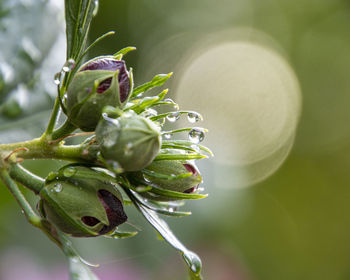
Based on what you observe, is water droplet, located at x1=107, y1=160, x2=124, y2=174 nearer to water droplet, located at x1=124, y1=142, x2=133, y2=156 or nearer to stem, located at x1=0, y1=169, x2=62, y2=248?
water droplet, located at x1=124, y1=142, x2=133, y2=156

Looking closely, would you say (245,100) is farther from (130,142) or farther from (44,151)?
(130,142)

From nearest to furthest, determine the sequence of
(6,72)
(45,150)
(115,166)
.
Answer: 1. (115,166)
2. (45,150)
3. (6,72)

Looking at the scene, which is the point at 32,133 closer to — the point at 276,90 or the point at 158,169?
the point at 158,169

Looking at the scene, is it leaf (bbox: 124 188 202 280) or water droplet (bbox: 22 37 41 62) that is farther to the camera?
water droplet (bbox: 22 37 41 62)

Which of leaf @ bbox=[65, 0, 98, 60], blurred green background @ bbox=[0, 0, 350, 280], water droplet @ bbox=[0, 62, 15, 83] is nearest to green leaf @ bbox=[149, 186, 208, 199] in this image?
leaf @ bbox=[65, 0, 98, 60]

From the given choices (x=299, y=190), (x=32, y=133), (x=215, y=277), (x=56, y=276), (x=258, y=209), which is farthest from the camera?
(x=299, y=190)

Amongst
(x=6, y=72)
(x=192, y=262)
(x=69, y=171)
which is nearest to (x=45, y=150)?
(x=69, y=171)

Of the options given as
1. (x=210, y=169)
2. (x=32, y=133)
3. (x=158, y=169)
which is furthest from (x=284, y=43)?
(x=158, y=169)
